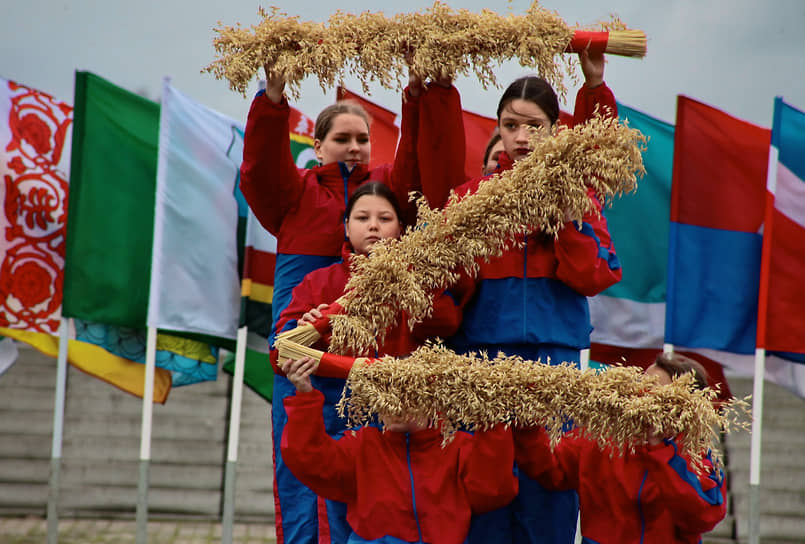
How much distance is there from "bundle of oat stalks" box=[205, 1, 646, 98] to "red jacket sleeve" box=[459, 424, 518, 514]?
116 centimetres

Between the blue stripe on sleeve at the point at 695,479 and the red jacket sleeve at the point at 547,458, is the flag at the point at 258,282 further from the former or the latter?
the blue stripe on sleeve at the point at 695,479

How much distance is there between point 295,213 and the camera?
13.0ft

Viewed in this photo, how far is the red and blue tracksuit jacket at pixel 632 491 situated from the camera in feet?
10.6

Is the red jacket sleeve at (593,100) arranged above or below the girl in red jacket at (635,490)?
above

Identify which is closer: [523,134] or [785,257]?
[523,134]

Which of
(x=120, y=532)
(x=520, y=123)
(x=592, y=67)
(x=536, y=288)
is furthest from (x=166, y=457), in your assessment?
(x=592, y=67)

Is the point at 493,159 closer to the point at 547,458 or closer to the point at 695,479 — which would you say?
A: the point at 547,458

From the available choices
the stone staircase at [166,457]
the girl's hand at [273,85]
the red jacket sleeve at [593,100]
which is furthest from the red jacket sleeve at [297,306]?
the stone staircase at [166,457]

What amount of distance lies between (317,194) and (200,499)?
6.16 metres

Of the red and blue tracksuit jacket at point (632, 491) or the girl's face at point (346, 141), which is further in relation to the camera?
the girl's face at point (346, 141)

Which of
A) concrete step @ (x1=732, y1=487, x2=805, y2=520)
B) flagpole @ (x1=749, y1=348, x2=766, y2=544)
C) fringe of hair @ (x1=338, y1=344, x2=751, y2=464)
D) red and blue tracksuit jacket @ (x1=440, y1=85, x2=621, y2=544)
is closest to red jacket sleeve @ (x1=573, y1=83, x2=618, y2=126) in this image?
red and blue tracksuit jacket @ (x1=440, y1=85, x2=621, y2=544)

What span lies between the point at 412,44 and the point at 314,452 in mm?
1411

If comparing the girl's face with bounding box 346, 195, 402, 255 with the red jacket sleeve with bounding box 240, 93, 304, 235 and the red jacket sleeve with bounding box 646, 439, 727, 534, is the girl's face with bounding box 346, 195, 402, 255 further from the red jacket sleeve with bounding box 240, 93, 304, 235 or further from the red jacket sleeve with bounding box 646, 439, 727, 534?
the red jacket sleeve with bounding box 646, 439, 727, 534

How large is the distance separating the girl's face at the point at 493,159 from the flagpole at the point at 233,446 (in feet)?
11.2
